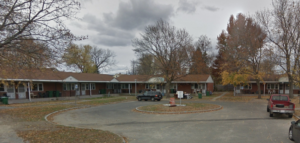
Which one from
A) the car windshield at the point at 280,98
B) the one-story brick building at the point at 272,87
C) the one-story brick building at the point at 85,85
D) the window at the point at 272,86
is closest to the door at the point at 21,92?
the one-story brick building at the point at 85,85

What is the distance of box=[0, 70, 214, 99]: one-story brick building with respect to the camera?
26109 mm

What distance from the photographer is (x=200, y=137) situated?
8172 mm

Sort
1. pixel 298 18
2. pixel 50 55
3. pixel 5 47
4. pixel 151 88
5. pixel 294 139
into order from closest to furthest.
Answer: pixel 294 139
pixel 5 47
pixel 50 55
pixel 298 18
pixel 151 88

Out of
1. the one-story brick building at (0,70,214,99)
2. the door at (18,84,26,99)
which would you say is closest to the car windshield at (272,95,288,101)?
A: the one-story brick building at (0,70,214,99)

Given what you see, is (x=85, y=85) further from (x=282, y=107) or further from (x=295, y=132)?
(x=295, y=132)

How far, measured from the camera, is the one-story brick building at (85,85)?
1028 inches

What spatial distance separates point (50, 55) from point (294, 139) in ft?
36.8

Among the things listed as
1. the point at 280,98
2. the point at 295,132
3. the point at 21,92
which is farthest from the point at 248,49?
the point at 21,92

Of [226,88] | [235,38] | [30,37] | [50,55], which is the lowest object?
[226,88]

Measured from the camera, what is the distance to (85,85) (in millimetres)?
36812

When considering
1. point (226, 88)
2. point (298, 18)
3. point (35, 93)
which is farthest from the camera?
point (226, 88)

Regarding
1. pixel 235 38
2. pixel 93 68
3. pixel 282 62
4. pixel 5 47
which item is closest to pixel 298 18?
pixel 282 62

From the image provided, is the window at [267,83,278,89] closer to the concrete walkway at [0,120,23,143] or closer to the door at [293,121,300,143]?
the door at [293,121,300,143]

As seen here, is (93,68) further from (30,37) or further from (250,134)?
(250,134)
